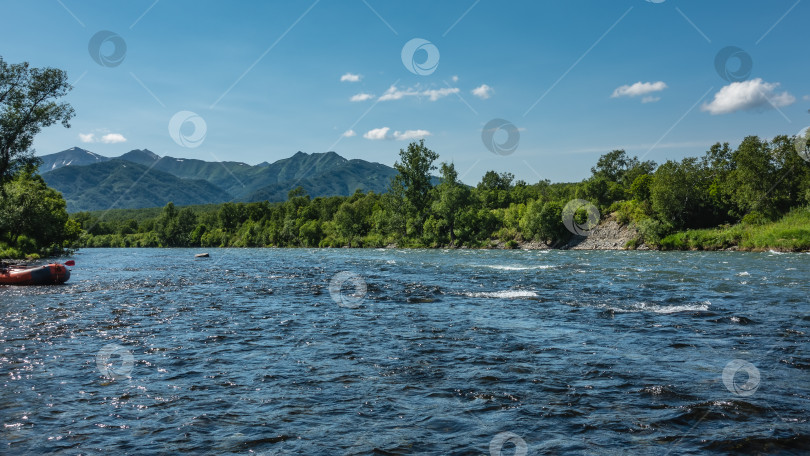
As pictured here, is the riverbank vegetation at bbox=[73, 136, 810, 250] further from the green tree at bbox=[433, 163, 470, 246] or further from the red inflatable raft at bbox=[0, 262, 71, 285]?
the red inflatable raft at bbox=[0, 262, 71, 285]

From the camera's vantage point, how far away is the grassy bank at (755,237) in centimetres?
5800

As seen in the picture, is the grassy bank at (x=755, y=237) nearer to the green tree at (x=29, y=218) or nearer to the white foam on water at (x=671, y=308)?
the white foam on water at (x=671, y=308)

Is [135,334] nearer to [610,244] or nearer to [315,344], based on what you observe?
[315,344]

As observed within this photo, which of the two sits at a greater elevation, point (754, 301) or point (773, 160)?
point (773, 160)

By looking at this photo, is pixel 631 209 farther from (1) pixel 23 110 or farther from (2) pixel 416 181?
(1) pixel 23 110

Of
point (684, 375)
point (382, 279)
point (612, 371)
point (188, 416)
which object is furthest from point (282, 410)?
point (382, 279)

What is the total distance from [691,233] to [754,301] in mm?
62318

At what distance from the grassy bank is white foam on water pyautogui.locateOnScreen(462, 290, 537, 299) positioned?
169 ft

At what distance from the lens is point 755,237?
63.9 m

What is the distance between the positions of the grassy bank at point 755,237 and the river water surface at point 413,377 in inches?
1857

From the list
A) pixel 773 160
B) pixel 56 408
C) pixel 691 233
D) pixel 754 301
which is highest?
pixel 773 160

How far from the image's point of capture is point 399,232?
394 feet

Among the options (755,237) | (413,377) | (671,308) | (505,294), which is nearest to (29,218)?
(505,294)

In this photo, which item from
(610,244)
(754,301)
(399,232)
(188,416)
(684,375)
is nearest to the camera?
(188,416)
